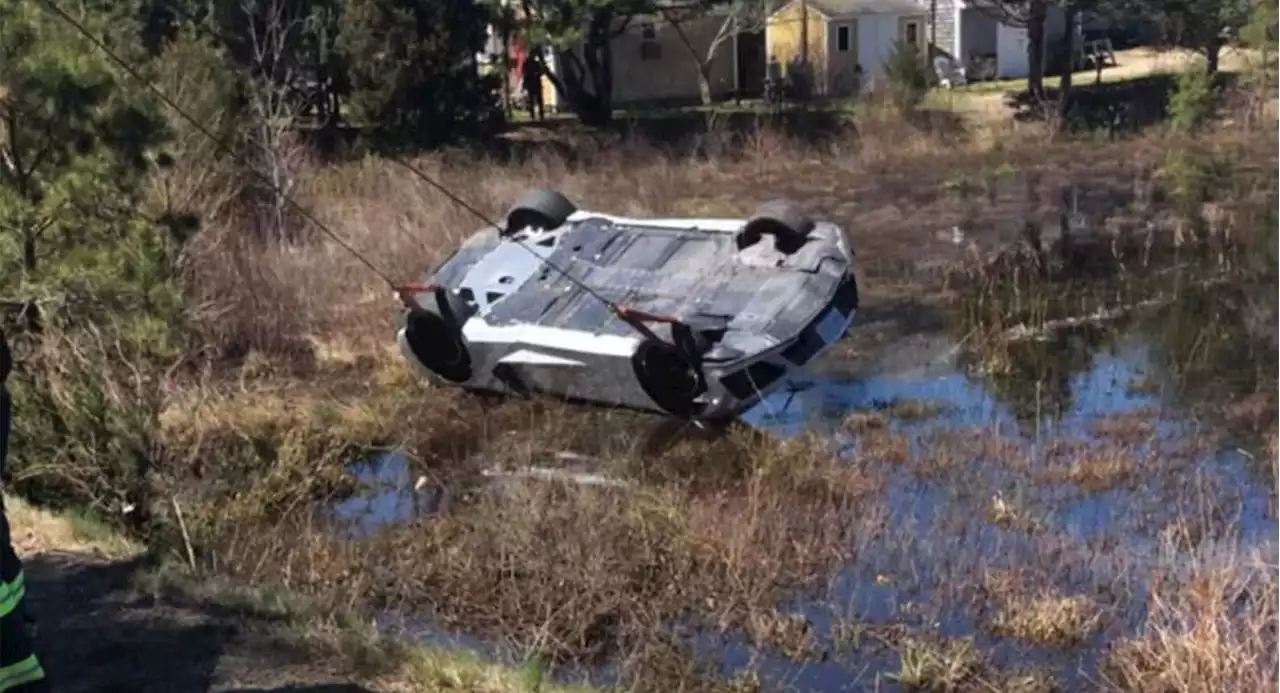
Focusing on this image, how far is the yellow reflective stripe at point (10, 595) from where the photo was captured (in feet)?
16.4

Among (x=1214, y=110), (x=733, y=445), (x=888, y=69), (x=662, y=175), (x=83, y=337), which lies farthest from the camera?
(x=888, y=69)

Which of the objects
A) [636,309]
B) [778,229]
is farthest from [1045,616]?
[778,229]

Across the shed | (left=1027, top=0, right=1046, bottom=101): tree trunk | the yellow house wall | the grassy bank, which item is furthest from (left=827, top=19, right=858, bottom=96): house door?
the grassy bank

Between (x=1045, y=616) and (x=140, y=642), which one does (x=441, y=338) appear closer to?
(x=1045, y=616)

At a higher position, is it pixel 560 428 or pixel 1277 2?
pixel 1277 2

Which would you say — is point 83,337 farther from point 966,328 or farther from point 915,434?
point 966,328

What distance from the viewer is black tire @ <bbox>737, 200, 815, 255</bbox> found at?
13367 mm

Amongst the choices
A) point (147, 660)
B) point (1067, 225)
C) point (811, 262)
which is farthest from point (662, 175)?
point (147, 660)

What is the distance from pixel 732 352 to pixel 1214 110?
23.1m

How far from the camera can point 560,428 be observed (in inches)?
491

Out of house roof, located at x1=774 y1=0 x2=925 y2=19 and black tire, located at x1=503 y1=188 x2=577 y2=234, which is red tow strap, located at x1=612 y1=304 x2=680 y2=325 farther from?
house roof, located at x1=774 y1=0 x2=925 y2=19

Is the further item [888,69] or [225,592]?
[888,69]

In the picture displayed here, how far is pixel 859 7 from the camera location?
42.5 meters

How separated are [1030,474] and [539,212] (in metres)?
5.81
